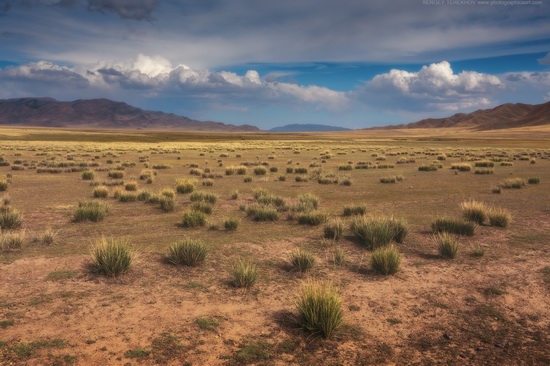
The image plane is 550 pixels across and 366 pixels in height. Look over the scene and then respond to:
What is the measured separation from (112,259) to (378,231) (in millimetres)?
6877

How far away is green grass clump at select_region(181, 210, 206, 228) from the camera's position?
13.4 meters

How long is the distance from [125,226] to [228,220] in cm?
355

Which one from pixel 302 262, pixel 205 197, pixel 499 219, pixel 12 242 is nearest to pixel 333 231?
pixel 302 262

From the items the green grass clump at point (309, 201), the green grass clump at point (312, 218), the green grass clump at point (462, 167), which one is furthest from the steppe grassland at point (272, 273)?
the green grass clump at point (462, 167)

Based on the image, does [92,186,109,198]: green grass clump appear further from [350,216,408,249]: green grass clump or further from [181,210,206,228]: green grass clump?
[350,216,408,249]: green grass clump

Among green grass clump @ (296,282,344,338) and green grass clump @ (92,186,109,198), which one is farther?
green grass clump @ (92,186,109,198)

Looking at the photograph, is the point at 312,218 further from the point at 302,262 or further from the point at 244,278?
the point at 244,278

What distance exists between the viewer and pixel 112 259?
28.5 ft

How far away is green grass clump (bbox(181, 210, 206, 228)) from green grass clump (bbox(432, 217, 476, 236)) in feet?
24.8

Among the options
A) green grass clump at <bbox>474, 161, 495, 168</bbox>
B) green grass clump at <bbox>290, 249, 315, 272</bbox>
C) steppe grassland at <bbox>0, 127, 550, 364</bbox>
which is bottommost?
steppe grassland at <bbox>0, 127, 550, 364</bbox>

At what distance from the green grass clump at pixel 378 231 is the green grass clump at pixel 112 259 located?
20.4ft

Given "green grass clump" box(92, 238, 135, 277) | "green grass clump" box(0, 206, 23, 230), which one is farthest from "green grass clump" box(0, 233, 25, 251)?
"green grass clump" box(92, 238, 135, 277)

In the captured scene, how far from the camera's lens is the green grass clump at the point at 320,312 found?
637cm

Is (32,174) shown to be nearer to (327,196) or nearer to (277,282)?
(327,196)
